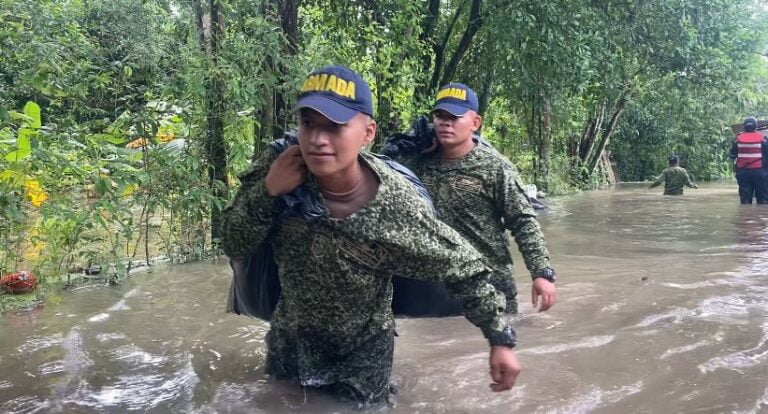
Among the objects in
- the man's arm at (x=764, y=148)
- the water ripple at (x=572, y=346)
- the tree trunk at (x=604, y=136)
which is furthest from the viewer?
the tree trunk at (x=604, y=136)

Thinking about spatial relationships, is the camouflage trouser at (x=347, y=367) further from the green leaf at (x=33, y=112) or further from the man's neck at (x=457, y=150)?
the green leaf at (x=33, y=112)

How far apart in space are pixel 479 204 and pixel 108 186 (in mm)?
3007

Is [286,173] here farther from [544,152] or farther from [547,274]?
[544,152]

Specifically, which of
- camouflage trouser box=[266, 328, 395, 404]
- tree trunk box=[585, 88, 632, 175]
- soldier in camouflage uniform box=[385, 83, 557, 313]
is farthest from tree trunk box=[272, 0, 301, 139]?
tree trunk box=[585, 88, 632, 175]

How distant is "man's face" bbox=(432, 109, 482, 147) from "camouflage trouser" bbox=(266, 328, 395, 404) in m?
1.56

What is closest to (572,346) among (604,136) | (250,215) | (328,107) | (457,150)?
(457,150)

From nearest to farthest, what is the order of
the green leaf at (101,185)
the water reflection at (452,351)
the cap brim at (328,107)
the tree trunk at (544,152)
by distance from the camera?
1. the cap brim at (328,107)
2. the water reflection at (452,351)
3. the green leaf at (101,185)
4. the tree trunk at (544,152)

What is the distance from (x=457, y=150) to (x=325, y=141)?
1.92 meters

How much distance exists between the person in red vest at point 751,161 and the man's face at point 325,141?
1164 centimetres

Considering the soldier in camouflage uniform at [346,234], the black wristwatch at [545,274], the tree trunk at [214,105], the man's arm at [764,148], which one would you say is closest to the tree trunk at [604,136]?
the man's arm at [764,148]

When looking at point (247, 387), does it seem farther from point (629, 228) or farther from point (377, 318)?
point (629, 228)

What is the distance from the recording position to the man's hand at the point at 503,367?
257 cm

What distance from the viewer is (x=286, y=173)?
8.28ft

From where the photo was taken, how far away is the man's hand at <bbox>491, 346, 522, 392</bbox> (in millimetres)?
2568
